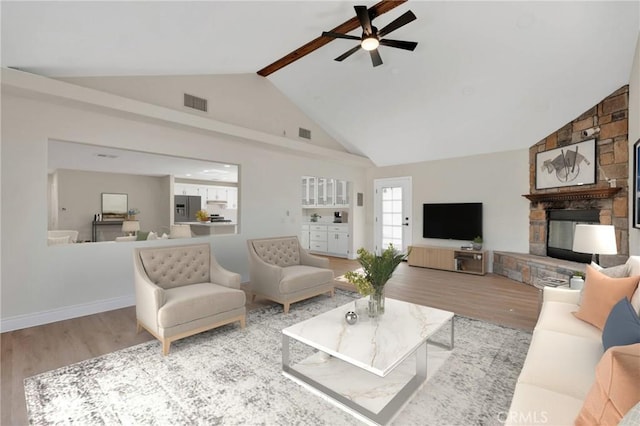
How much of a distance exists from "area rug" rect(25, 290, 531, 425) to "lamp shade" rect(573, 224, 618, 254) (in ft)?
3.52


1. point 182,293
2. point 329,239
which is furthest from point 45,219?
point 329,239

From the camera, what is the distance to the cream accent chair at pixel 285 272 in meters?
3.78

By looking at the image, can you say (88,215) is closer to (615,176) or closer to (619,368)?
(619,368)

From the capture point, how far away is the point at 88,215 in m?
7.73

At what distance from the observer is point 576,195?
4.58m

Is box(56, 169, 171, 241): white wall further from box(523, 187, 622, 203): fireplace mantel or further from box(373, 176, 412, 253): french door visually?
box(523, 187, 622, 203): fireplace mantel


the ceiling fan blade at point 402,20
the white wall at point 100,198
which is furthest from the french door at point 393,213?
the white wall at point 100,198

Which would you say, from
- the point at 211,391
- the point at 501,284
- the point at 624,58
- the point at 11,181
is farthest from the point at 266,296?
the point at 624,58

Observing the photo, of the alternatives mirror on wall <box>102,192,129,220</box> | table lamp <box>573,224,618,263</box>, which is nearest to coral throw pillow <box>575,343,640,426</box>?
table lamp <box>573,224,618,263</box>

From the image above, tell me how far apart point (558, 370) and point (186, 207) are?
9.41 m

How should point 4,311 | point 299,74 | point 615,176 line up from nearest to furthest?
point 4,311 < point 615,176 < point 299,74

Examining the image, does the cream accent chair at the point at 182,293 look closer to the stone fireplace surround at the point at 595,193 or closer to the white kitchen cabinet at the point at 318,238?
the stone fireplace surround at the point at 595,193

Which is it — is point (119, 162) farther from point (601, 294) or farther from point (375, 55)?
point (601, 294)

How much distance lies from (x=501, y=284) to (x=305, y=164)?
14.0 feet
